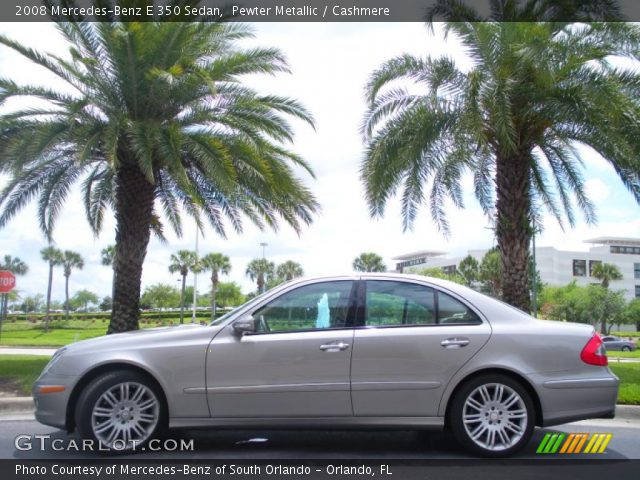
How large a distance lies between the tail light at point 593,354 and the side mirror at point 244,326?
2830 millimetres

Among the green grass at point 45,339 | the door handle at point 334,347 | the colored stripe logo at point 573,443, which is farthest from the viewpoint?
the green grass at point 45,339

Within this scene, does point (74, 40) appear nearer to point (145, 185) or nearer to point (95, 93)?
point (95, 93)

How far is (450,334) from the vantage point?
5.25 meters

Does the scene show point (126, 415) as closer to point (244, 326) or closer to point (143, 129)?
point (244, 326)

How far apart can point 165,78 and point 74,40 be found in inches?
101

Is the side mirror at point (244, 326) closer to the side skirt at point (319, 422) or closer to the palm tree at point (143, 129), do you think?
the side skirt at point (319, 422)

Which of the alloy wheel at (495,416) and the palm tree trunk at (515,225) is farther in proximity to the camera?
the palm tree trunk at (515,225)

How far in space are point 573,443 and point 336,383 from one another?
2.45 metres

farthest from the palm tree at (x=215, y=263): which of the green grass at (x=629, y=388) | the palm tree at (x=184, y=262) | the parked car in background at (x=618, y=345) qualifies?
the green grass at (x=629, y=388)

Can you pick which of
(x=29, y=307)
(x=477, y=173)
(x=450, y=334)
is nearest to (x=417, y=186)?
(x=477, y=173)

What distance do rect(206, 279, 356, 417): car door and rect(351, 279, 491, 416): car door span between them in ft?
0.49

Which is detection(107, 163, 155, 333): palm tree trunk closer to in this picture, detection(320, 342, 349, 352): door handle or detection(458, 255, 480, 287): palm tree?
detection(320, 342, 349, 352): door handle

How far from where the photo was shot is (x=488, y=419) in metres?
5.14

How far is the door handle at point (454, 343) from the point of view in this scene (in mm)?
5191
